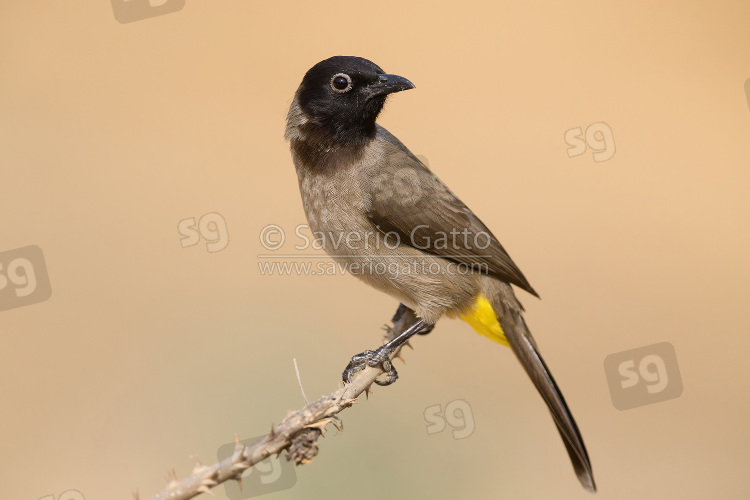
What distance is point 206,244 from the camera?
768 centimetres

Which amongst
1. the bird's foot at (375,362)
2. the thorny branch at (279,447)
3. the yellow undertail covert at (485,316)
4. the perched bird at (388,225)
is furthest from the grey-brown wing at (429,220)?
the thorny branch at (279,447)

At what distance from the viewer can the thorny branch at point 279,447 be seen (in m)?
1.78

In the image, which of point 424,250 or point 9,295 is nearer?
point 424,250

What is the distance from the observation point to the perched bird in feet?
13.1

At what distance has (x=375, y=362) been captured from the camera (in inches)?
141

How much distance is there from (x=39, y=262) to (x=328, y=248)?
161 inches

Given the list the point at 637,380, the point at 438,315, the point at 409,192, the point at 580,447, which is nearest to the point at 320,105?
the point at 409,192

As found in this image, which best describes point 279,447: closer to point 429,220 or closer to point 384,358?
point 384,358

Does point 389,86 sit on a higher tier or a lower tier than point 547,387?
higher

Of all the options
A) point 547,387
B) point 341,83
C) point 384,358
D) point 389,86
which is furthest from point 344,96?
point 547,387

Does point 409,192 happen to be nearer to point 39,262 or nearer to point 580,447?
point 580,447

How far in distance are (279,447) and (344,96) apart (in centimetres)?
237

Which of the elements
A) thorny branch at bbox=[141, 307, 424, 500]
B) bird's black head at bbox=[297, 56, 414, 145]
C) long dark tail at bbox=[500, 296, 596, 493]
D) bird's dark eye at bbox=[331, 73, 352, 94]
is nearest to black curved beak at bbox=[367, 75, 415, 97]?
bird's black head at bbox=[297, 56, 414, 145]

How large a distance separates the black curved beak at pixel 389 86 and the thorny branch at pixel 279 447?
1.82 metres
